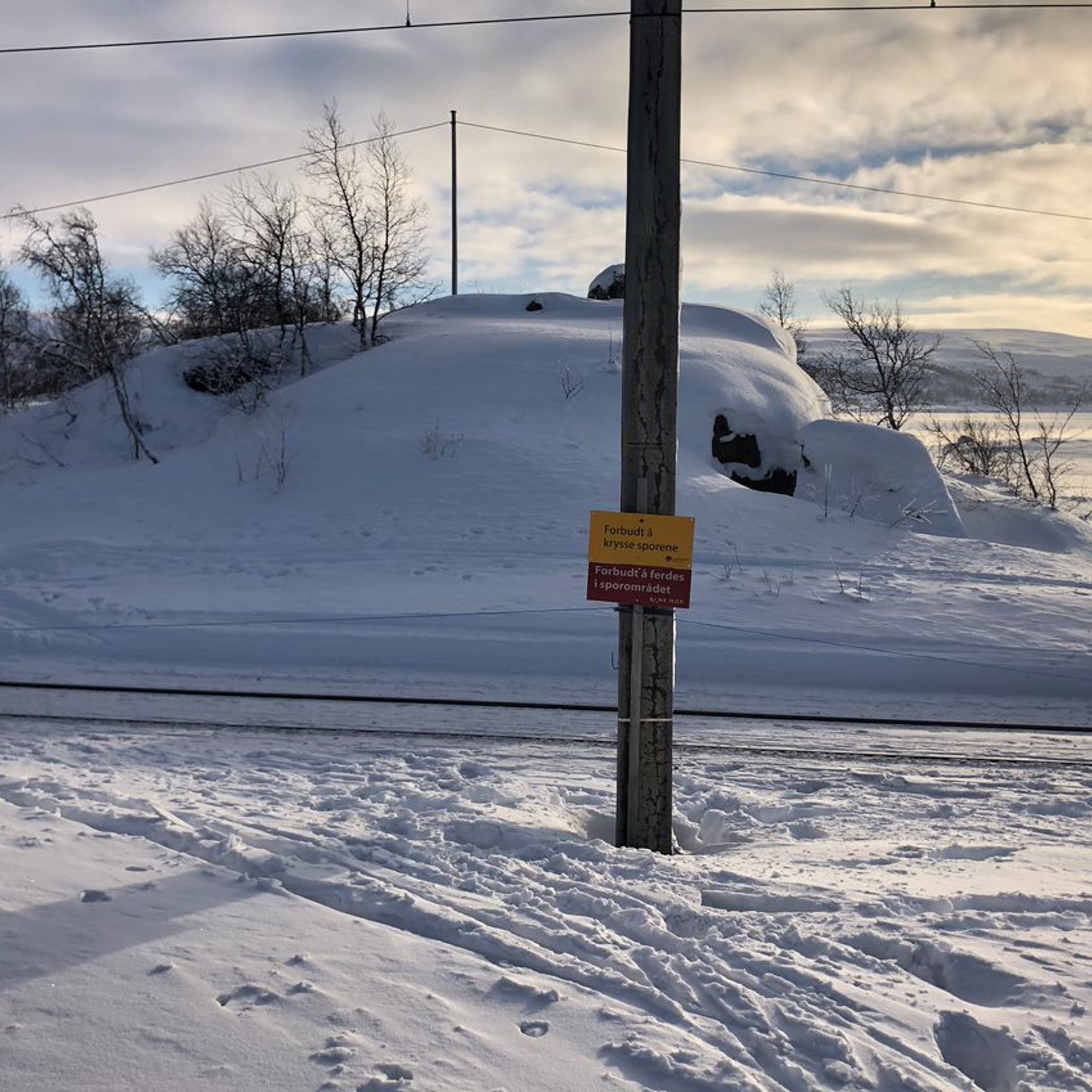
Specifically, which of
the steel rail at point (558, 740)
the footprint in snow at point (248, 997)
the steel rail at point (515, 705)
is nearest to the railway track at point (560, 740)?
the steel rail at point (558, 740)

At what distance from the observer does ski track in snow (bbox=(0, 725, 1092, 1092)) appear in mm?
3322

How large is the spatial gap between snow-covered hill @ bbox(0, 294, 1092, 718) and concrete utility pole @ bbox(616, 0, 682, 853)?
409 centimetres

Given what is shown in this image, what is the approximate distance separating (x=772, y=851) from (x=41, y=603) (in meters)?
10.3

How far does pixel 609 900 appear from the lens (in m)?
4.45

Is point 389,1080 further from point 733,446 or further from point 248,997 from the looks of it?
point 733,446

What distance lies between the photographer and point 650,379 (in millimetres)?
5332

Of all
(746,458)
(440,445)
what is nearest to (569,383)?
(440,445)

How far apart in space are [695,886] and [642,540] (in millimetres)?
1771

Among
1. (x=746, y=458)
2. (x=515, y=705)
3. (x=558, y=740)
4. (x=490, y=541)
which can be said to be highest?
(x=746, y=458)

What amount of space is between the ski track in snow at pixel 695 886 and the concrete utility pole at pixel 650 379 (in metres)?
0.45

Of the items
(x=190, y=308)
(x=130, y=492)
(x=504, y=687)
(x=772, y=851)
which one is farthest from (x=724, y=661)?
(x=190, y=308)

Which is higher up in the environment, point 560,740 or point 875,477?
point 875,477

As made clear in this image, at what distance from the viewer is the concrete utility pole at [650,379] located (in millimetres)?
5152

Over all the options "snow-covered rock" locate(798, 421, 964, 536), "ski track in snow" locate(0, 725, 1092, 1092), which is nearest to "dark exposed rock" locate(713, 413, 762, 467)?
"snow-covered rock" locate(798, 421, 964, 536)
